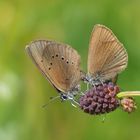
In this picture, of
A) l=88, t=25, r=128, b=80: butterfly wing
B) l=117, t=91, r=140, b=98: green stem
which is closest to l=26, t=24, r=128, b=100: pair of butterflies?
l=88, t=25, r=128, b=80: butterfly wing

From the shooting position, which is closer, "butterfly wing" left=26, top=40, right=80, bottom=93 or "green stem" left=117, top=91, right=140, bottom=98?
"green stem" left=117, top=91, right=140, bottom=98

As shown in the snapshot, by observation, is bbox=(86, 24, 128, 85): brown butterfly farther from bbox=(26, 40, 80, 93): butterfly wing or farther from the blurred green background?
the blurred green background

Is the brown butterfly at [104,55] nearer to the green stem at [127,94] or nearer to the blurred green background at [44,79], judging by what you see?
the green stem at [127,94]

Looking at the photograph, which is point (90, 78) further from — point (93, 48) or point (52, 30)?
point (52, 30)

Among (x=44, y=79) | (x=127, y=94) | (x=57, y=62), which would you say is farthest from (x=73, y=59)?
(x=44, y=79)

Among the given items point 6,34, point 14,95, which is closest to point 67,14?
point 6,34

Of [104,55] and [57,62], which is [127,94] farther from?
[57,62]
